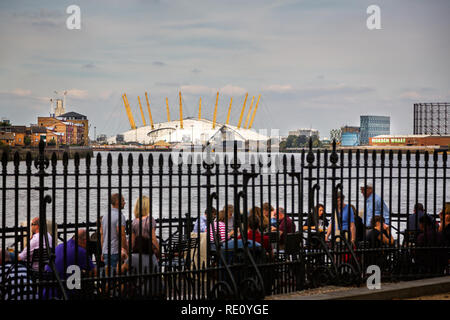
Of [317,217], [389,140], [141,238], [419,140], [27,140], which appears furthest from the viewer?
[389,140]

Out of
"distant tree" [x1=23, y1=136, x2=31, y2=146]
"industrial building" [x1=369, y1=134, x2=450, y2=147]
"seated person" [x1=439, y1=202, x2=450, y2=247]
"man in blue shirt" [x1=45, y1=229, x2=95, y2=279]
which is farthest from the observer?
"industrial building" [x1=369, y1=134, x2=450, y2=147]

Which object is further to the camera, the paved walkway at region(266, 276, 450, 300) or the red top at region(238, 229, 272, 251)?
the red top at region(238, 229, 272, 251)

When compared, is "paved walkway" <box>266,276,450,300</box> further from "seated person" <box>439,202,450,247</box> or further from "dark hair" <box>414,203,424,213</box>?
"dark hair" <box>414,203,424,213</box>

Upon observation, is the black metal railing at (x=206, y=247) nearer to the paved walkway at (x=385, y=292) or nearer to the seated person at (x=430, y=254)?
the seated person at (x=430, y=254)

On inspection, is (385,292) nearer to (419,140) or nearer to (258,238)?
(258,238)

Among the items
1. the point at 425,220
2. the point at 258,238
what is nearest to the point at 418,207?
the point at 425,220

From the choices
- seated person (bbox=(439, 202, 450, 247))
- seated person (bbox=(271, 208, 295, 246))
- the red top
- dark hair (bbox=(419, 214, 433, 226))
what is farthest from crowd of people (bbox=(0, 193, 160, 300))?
seated person (bbox=(439, 202, 450, 247))

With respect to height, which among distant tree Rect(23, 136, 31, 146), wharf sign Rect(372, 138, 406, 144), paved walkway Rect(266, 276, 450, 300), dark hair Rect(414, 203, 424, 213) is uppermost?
wharf sign Rect(372, 138, 406, 144)

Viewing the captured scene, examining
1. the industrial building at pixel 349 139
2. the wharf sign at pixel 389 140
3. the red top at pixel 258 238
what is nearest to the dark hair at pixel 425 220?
the red top at pixel 258 238

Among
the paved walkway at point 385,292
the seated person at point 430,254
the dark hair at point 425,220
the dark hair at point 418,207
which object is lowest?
the paved walkway at point 385,292

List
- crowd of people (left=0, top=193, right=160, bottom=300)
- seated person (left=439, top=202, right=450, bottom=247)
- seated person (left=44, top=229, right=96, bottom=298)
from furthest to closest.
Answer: seated person (left=439, top=202, right=450, bottom=247), seated person (left=44, top=229, right=96, bottom=298), crowd of people (left=0, top=193, right=160, bottom=300)
